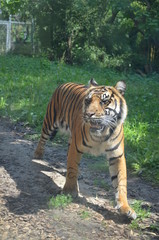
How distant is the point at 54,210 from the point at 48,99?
209 inches

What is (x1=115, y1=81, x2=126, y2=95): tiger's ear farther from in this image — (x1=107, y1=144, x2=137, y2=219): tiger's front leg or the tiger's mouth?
(x1=107, y1=144, x2=137, y2=219): tiger's front leg

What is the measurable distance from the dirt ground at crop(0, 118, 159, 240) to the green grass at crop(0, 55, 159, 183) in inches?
19.0

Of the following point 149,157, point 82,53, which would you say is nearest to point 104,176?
point 149,157

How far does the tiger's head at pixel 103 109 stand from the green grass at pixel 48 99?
161 cm

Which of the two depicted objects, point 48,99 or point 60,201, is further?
point 48,99

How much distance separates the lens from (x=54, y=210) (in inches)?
162

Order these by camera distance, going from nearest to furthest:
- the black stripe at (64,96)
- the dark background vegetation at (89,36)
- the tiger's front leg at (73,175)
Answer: the tiger's front leg at (73,175), the black stripe at (64,96), the dark background vegetation at (89,36)

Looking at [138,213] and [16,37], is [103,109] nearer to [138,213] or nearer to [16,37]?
[138,213]

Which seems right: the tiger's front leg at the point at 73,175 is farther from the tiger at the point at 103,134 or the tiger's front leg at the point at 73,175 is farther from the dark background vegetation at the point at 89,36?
the dark background vegetation at the point at 89,36

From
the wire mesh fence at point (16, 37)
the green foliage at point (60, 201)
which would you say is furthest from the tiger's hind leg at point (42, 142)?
the wire mesh fence at point (16, 37)

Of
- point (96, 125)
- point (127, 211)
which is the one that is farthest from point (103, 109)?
point (127, 211)

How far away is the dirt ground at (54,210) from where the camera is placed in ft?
12.1

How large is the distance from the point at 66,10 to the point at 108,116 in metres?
15.7

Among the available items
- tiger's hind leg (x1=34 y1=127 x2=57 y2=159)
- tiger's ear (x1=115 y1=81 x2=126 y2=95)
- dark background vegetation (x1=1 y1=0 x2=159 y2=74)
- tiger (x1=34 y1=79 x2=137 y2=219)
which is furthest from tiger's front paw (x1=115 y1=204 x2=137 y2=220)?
dark background vegetation (x1=1 y1=0 x2=159 y2=74)
